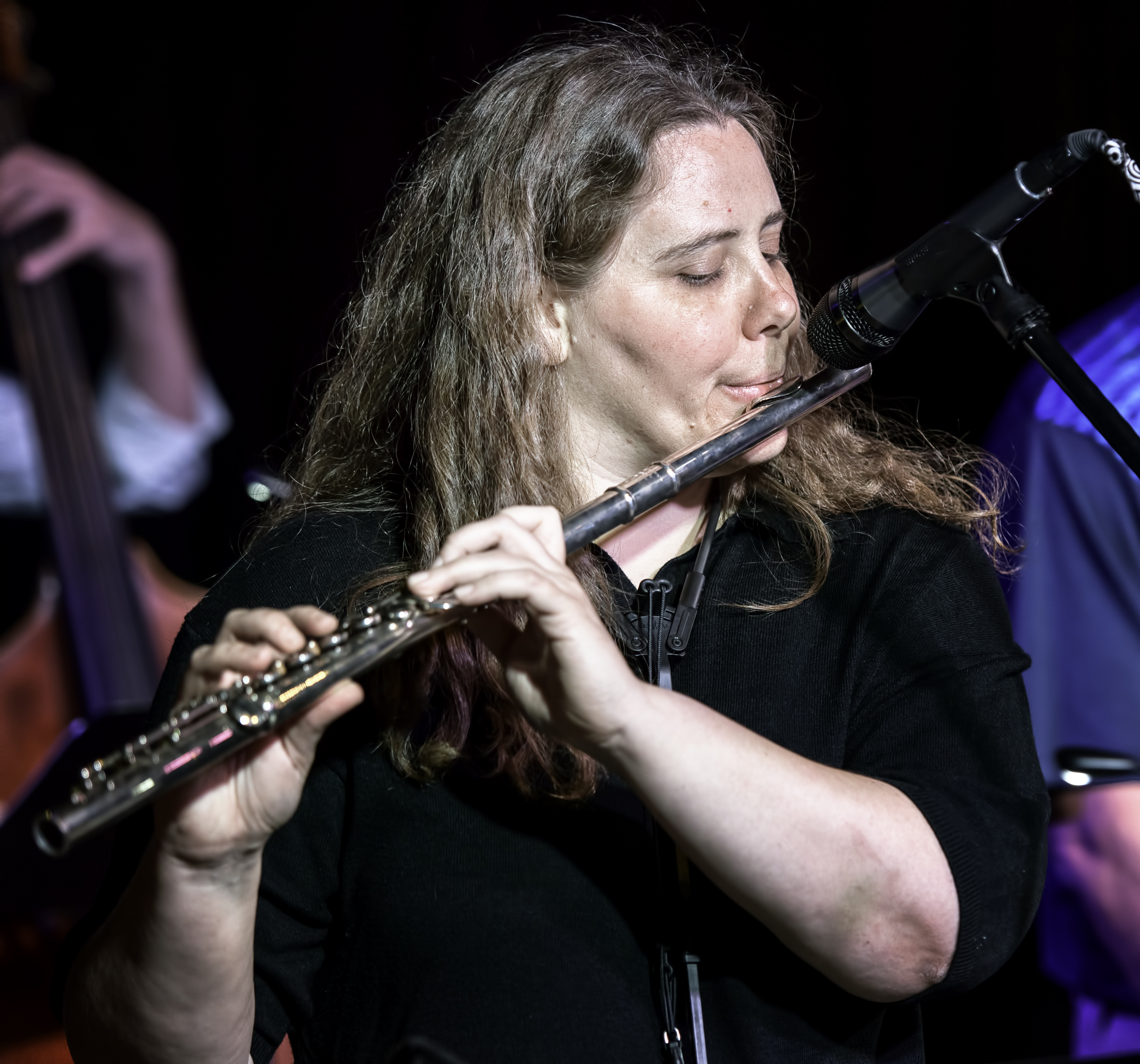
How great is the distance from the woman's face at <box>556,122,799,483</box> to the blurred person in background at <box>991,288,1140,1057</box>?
A: 1.07m

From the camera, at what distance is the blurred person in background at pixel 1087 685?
224 centimetres

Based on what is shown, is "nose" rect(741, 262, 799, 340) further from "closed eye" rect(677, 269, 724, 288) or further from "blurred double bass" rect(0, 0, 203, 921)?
"blurred double bass" rect(0, 0, 203, 921)

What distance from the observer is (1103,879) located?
2250 mm

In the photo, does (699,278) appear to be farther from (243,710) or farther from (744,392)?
(243,710)

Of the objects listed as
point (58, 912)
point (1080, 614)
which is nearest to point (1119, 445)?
point (1080, 614)

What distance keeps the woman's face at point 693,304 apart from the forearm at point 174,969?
0.68 m

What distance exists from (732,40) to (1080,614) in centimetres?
140

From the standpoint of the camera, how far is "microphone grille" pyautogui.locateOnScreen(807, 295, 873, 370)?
3.76 feet

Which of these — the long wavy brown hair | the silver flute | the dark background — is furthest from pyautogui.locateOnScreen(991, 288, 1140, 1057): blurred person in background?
the silver flute

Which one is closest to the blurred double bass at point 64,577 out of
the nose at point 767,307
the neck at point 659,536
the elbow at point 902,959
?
the neck at point 659,536

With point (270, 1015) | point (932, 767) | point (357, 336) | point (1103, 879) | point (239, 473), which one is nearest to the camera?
point (932, 767)

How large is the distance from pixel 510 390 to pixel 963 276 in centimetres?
62

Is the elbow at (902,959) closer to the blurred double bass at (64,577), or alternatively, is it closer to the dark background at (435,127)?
the dark background at (435,127)

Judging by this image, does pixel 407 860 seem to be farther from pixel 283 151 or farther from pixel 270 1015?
pixel 283 151
